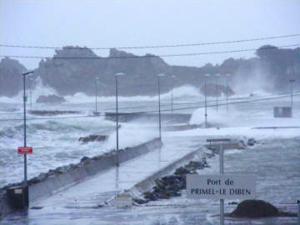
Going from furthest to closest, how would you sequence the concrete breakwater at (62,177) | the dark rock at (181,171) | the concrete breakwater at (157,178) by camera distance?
1. the dark rock at (181,171)
2. the concrete breakwater at (157,178)
3. the concrete breakwater at (62,177)

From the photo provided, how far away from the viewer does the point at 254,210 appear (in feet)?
54.3

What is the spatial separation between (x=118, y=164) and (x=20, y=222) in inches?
623

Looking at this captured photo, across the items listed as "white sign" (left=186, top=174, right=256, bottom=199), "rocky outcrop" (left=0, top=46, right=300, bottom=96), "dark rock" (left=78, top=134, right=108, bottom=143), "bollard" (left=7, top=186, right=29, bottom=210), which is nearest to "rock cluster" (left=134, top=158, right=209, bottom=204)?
"bollard" (left=7, top=186, right=29, bottom=210)

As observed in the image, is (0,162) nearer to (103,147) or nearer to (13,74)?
(103,147)

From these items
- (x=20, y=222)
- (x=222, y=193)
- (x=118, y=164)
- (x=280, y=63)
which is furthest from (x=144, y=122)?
(x=222, y=193)

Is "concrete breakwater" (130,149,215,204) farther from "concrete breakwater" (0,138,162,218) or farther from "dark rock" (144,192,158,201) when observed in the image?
"concrete breakwater" (0,138,162,218)

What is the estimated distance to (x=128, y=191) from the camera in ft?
71.2

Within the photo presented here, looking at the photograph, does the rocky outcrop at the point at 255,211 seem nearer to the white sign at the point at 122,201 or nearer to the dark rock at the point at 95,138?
the white sign at the point at 122,201

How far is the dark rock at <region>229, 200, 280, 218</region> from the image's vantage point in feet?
53.9

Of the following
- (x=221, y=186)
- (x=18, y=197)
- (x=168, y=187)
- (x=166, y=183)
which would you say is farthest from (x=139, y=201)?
(x=221, y=186)

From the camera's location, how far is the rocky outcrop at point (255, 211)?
16.4 meters

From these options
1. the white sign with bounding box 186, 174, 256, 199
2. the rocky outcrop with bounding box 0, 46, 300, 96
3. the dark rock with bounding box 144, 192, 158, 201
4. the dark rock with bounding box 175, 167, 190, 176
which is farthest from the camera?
the rocky outcrop with bounding box 0, 46, 300, 96

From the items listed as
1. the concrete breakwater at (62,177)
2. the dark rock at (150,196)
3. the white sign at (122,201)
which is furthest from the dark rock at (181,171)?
the white sign at (122,201)

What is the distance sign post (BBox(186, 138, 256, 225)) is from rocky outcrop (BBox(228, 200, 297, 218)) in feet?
26.0
